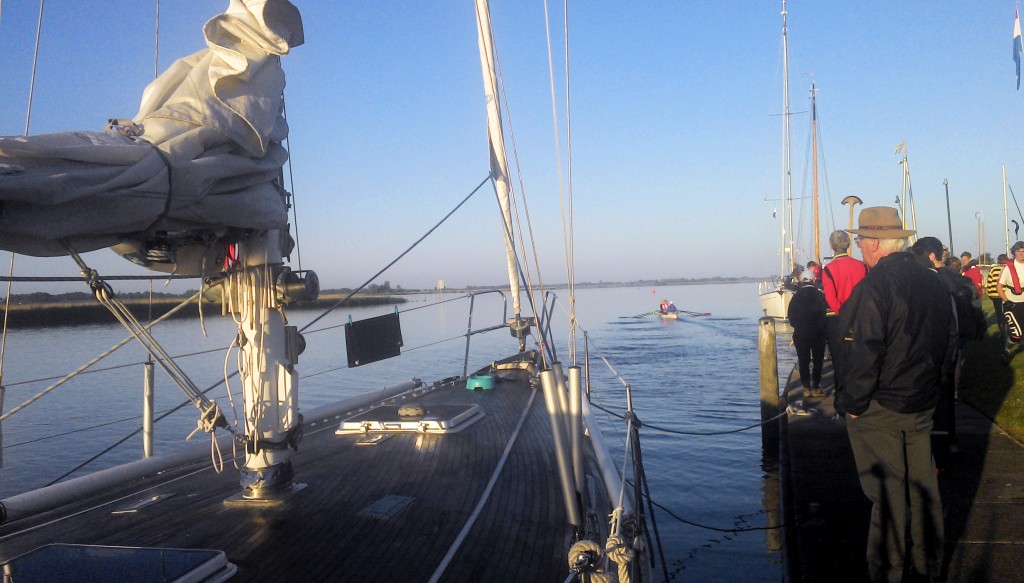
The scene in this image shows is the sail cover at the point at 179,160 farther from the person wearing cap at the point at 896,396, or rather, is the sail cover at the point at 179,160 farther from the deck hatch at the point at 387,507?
the person wearing cap at the point at 896,396

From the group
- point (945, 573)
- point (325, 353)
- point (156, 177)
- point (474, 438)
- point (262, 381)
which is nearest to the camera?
point (156, 177)

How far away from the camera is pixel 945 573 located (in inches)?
145

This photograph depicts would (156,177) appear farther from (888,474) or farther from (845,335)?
(888,474)

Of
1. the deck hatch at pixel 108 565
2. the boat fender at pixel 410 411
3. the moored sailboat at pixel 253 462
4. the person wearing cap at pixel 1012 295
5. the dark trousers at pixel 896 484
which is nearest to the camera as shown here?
the deck hatch at pixel 108 565

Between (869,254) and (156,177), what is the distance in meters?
A: 3.66

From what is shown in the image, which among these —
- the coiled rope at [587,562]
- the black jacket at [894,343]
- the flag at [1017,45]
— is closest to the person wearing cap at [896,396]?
the black jacket at [894,343]

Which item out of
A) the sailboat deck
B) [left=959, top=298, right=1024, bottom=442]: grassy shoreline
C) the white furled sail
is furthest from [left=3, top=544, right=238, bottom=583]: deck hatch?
[left=959, top=298, right=1024, bottom=442]: grassy shoreline

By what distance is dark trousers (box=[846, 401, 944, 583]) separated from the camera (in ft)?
11.1

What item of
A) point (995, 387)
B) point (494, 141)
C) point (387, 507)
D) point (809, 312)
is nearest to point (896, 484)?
point (387, 507)

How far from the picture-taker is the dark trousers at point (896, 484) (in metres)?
3.37

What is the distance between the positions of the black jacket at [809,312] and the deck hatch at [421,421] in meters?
4.12

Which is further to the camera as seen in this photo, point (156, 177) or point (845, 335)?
point (845, 335)

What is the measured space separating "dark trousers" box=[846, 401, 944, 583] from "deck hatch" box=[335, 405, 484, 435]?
133 inches

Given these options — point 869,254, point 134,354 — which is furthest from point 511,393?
point 134,354
